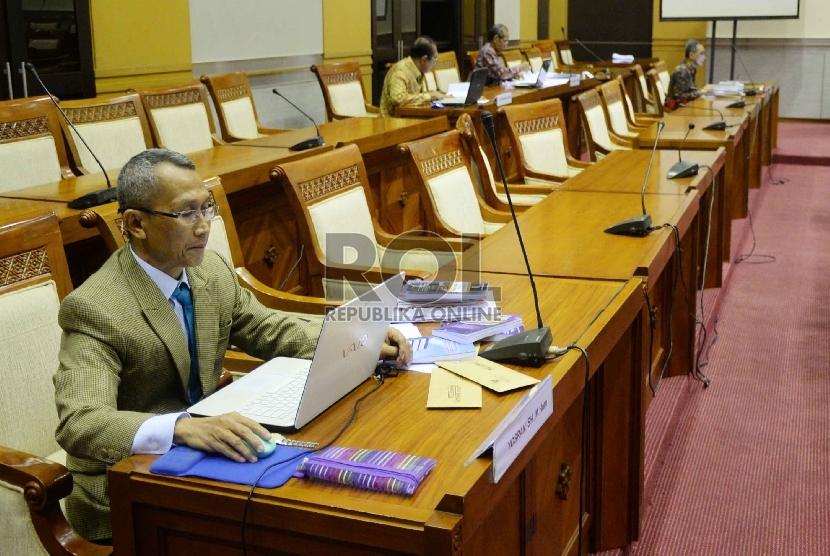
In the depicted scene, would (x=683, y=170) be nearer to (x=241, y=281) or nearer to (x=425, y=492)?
(x=241, y=281)

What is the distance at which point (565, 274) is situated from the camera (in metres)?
2.28

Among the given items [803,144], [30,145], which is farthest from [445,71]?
[30,145]

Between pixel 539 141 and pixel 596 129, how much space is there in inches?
39.8

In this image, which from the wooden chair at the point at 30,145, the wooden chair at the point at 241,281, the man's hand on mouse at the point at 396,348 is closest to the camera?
the man's hand on mouse at the point at 396,348

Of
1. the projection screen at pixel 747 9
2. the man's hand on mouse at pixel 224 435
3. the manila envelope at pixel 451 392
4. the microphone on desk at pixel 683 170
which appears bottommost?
the manila envelope at pixel 451 392

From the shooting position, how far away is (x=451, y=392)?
1559 millimetres

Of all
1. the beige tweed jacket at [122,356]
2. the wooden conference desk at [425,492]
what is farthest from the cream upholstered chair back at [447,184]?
the beige tweed jacket at [122,356]

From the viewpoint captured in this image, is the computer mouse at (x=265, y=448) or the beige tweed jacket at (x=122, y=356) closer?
the computer mouse at (x=265, y=448)

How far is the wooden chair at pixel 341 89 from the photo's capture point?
19.1 ft

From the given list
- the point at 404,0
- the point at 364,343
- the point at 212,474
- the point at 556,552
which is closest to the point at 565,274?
the point at 556,552

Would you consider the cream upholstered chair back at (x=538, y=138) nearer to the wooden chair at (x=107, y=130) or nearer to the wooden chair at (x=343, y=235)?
the wooden chair at (x=343, y=235)

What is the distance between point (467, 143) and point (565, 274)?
1.44 metres

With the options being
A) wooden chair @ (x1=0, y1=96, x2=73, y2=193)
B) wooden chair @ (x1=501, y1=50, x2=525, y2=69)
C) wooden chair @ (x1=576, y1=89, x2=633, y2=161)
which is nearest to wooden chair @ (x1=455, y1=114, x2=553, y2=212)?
wooden chair @ (x1=576, y1=89, x2=633, y2=161)

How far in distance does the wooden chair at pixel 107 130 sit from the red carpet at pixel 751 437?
2283 millimetres
